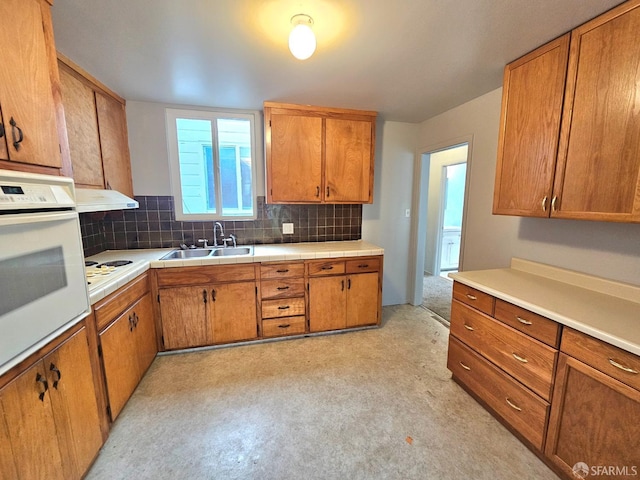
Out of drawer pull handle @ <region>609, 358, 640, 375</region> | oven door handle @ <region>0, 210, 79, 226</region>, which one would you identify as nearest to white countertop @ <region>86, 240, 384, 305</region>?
oven door handle @ <region>0, 210, 79, 226</region>

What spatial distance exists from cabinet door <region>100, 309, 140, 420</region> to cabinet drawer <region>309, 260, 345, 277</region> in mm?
1473

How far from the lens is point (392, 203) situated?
10.8 ft

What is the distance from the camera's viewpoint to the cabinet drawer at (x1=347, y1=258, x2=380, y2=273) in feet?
8.73

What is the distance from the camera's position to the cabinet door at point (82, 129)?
1.75m

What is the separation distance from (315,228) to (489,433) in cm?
228

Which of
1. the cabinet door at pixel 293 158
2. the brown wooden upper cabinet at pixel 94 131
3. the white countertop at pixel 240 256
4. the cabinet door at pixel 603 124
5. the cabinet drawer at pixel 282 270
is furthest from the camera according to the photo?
the cabinet door at pixel 293 158

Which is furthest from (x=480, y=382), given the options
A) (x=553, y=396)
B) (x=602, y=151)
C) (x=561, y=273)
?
(x=602, y=151)

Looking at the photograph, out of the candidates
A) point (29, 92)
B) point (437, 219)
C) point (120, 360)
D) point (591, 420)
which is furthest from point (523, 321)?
point (437, 219)

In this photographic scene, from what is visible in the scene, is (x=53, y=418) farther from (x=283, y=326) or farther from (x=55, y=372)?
(x=283, y=326)

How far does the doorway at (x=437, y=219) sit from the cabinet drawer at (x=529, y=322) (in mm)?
1715

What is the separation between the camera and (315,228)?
10.2 feet

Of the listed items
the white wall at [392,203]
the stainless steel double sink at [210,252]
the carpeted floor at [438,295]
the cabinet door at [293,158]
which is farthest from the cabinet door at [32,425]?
the carpeted floor at [438,295]

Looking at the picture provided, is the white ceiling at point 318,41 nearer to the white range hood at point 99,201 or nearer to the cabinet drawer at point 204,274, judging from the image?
the white range hood at point 99,201

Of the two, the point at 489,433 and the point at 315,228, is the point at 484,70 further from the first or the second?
the point at 489,433
